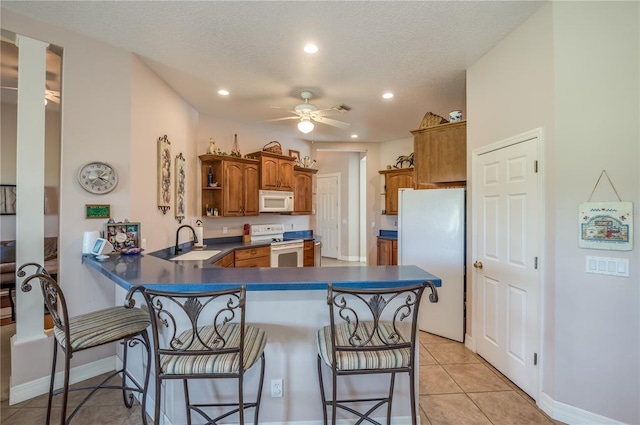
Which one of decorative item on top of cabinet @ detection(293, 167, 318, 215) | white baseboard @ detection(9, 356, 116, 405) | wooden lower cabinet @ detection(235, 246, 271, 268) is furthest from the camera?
decorative item on top of cabinet @ detection(293, 167, 318, 215)

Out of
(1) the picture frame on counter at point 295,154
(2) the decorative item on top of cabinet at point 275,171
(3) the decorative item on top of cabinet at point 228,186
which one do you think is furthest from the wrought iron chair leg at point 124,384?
(1) the picture frame on counter at point 295,154

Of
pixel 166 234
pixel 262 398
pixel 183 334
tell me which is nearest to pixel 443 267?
pixel 262 398

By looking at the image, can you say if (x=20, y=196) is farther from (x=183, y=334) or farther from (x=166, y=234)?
(x=183, y=334)

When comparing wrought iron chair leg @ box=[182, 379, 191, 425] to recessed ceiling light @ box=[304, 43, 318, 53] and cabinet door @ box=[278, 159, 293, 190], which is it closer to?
recessed ceiling light @ box=[304, 43, 318, 53]

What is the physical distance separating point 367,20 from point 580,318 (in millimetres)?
A: 2510

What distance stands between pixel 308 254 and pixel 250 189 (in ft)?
5.28

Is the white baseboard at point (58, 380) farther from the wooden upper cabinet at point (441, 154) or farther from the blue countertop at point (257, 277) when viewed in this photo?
the wooden upper cabinet at point (441, 154)

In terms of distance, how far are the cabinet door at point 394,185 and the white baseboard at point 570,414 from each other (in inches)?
151

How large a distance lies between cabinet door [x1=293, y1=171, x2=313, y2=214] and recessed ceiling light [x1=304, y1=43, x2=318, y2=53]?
9.69ft

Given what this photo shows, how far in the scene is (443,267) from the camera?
3205 mm

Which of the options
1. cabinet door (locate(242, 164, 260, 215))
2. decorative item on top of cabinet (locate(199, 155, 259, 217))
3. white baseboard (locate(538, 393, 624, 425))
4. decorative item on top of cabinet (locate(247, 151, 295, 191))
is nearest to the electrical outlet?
white baseboard (locate(538, 393, 624, 425))

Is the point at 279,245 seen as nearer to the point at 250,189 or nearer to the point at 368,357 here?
the point at 250,189

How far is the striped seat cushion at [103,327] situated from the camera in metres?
1.57

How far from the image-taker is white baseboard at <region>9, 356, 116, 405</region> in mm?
2096
